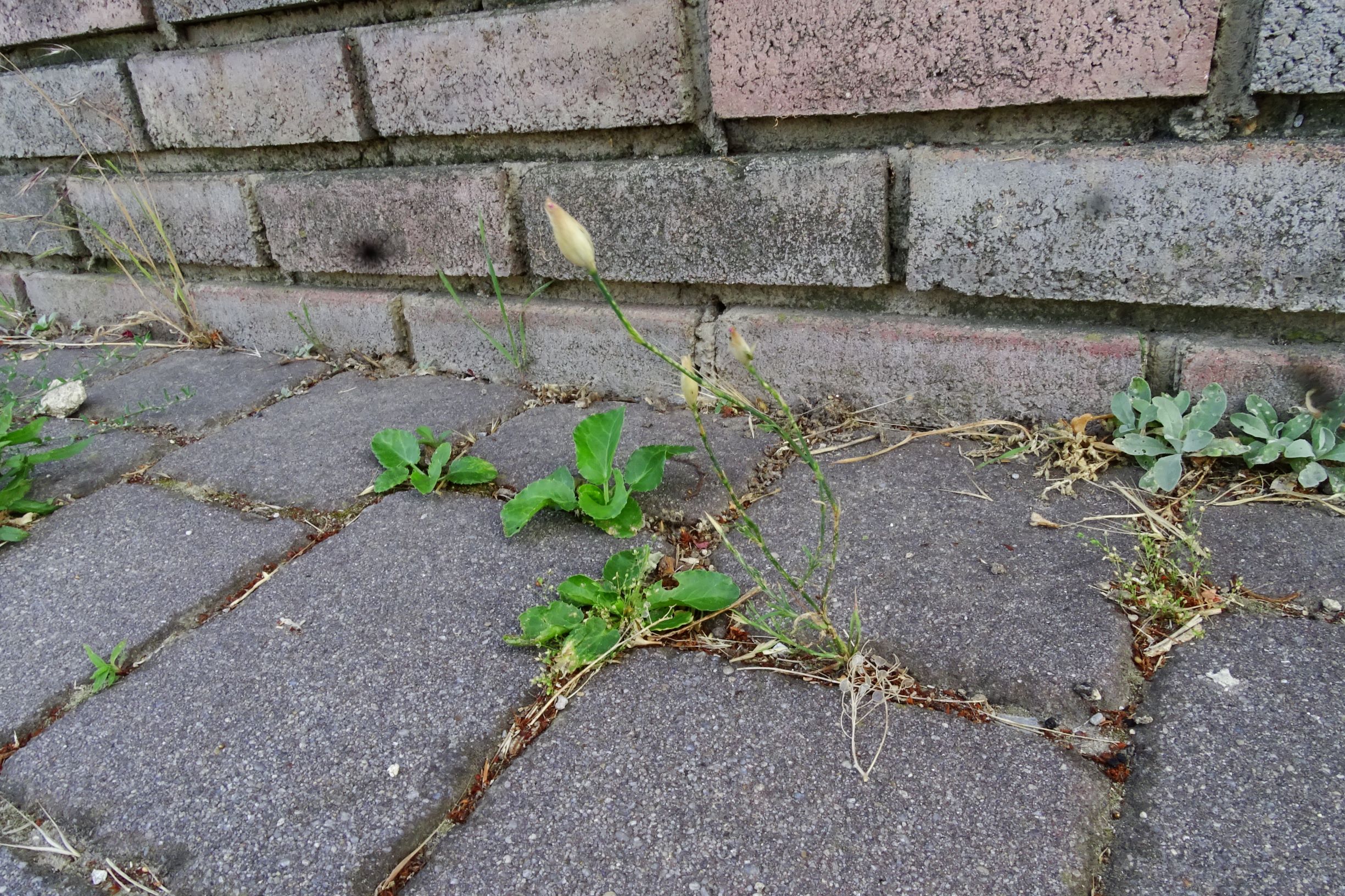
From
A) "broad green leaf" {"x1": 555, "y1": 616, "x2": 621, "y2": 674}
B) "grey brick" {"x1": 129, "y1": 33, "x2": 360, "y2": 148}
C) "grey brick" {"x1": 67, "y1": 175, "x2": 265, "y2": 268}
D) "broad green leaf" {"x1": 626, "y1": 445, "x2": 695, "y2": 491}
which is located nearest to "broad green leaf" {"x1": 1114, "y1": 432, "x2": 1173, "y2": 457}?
"broad green leaf" {"x1": 626, "y1": 445, "x2": 695, "y2": 491}

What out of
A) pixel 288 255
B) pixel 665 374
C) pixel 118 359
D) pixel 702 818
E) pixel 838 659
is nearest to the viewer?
pixel 702 818

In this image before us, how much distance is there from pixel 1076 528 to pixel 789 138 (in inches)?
40.3

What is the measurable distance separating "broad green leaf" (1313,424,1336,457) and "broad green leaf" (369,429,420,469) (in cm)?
177

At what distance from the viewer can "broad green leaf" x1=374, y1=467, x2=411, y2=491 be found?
180 centimetres

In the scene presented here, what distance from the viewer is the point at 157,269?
2.96 m

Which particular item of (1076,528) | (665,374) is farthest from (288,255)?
(1076,528)

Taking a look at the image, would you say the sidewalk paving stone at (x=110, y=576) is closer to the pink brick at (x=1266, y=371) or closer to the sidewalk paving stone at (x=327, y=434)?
the sidewalk paving stone at (x=327, y=434)

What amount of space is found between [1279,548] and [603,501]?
117cm

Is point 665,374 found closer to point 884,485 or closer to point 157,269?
point 884,485

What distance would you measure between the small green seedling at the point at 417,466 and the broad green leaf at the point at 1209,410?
1.40m

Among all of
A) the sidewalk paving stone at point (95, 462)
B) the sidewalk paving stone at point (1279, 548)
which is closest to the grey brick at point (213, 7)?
the sidewalk paving stone at point (95, 462)

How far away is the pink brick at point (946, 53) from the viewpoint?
1.47m

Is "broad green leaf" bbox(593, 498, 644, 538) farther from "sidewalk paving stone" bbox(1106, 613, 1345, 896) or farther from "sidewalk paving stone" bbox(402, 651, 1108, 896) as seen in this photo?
"sidewalk paving stone" bbox(1106, 613, 1345, 896)

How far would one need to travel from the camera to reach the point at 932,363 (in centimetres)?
185
